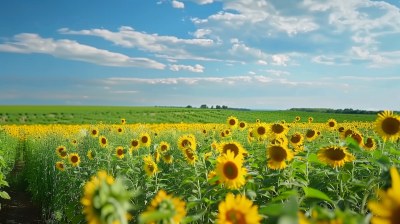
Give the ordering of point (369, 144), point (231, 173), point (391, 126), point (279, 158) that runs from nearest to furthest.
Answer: point (231, 173)
point (279, 158)
point (391, 126)
point (369, 144)

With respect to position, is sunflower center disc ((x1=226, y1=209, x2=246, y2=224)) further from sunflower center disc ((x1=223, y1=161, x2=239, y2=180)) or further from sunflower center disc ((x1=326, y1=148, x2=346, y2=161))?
sunflower center disc ((x1=326, y1=148, x2=346, y2=161))

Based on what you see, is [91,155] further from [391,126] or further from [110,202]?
[110,202]

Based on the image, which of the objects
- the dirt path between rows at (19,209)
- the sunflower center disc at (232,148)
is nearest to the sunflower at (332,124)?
the sunflower center disc at (232,148)

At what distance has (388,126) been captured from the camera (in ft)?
14.3

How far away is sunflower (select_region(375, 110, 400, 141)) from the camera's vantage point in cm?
432

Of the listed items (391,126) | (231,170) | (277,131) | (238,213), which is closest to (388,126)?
(391,126)

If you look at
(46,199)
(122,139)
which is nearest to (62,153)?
(46,199)

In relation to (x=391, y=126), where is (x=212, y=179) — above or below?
below

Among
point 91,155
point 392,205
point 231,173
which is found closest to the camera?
point 392,205

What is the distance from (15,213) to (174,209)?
34.1 ft

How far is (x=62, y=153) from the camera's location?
9.00m

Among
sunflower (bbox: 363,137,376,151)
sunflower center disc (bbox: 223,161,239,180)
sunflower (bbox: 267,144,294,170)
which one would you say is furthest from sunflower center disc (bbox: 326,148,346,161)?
sunflower (bbox: 363,137,376,151)

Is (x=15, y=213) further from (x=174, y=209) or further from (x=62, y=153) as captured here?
Result: (x=174, y=209)

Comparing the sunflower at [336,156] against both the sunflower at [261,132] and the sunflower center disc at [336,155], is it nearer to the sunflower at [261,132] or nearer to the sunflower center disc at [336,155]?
the sunflower center disc at [336,155]
